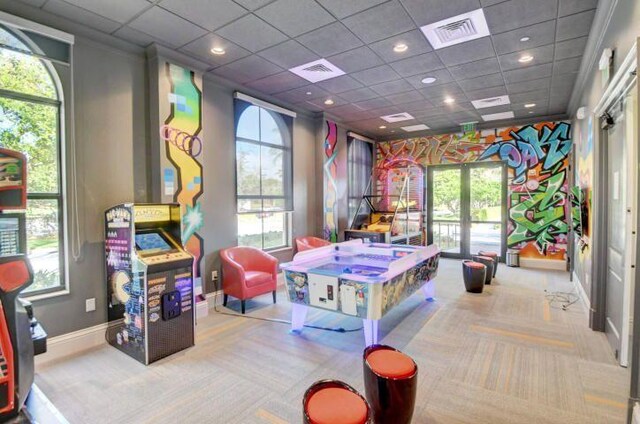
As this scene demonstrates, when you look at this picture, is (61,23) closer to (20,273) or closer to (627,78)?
(20,273)

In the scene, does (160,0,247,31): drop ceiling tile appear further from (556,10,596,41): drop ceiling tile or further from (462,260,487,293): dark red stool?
(462,260,487,293): dark red stool

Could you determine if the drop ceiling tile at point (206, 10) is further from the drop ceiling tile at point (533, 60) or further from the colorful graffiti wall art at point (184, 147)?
the drop ceiling tile at point (533, 60)

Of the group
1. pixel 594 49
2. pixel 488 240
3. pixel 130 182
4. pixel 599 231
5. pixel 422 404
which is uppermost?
pixel 594 49

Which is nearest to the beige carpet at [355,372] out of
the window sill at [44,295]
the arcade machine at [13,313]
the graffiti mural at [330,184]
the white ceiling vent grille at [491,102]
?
the window sill at [44,295]

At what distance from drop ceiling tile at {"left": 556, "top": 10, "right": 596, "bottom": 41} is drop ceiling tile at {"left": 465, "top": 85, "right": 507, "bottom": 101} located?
1.60 m

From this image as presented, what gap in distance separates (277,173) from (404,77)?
2.67 m

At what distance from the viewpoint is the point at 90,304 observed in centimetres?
345

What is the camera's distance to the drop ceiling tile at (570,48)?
3.66 m

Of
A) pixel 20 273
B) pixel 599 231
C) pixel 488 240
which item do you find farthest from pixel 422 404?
pixel 488 240

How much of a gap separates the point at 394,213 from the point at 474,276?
266 centimetres

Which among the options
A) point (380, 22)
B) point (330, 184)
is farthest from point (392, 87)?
point (330, 184)

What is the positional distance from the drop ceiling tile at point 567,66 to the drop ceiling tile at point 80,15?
209 inches

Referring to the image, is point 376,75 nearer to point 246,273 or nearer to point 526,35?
point 526,35

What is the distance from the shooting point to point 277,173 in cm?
596
